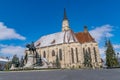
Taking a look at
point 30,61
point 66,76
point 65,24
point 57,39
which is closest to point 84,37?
point 65,24

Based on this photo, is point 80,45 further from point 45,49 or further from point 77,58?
point 45,49

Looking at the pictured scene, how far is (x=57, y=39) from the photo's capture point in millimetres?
81812

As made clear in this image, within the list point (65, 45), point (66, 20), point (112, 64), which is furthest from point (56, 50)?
point (112, 64)

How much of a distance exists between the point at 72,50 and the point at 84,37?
10.2 metres

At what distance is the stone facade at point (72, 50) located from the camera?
7412cm

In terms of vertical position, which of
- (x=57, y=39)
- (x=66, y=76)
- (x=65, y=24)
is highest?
(x=65, y=24)

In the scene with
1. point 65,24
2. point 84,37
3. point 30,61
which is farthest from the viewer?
point 65,24

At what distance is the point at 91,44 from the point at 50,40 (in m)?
19.4

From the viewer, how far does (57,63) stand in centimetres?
7444

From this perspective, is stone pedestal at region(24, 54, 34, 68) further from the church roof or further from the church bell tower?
the church bell tower

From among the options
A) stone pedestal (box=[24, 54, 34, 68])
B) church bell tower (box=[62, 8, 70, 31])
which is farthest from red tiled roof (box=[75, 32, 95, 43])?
stone pedestal (box=[24, 54, 34, 68])

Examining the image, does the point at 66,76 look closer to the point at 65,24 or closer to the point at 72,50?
the point at 72,50

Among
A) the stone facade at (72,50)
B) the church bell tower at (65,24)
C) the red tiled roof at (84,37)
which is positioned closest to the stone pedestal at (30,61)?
the stone facade at (72,50)

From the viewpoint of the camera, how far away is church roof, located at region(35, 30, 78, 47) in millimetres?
77750
